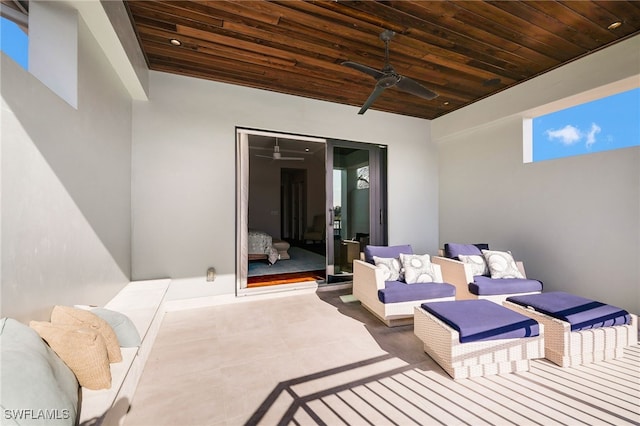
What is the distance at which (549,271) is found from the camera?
11.4 feet

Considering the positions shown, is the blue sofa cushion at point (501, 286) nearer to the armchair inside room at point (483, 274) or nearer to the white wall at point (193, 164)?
the armchair inside room at point (483, 274)

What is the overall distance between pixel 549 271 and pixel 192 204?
Answer: 16.7 ft

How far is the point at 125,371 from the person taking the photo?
1.44 meters

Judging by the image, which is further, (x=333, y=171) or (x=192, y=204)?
(x=333, y=171)

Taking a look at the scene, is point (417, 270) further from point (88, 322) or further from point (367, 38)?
point (88, 322)

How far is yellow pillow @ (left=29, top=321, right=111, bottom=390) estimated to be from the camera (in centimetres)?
123

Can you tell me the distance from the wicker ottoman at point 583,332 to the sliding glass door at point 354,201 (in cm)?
276

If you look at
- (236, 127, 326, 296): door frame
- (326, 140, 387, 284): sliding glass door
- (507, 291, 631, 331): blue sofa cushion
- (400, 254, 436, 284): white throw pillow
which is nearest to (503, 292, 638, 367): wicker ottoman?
(507, 291, 631, 331): blue sofa cushion

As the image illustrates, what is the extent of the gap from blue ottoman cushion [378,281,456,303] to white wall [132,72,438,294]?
2187 millimetres

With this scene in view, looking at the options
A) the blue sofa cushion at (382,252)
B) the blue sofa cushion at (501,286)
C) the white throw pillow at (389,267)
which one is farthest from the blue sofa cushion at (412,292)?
the blue sofa cushion at (382,252)

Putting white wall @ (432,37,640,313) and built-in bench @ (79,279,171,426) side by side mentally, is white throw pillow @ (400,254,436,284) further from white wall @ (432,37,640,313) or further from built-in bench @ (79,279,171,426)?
built-in bench @ (79,279,171,426)

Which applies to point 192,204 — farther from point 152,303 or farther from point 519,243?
point 519,243

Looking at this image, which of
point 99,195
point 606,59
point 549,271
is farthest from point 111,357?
point 606,59

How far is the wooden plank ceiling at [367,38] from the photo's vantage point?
231 centimetres
